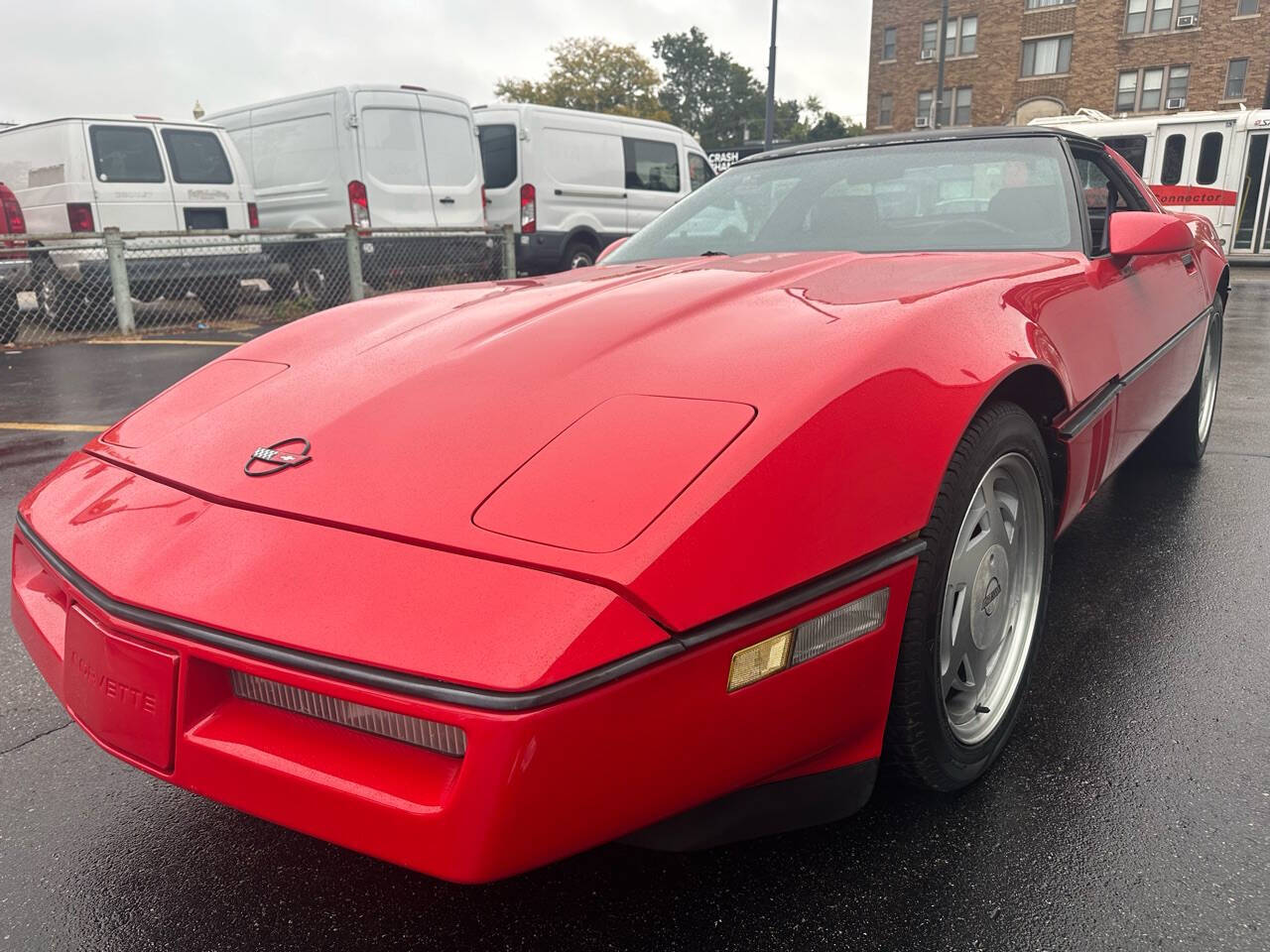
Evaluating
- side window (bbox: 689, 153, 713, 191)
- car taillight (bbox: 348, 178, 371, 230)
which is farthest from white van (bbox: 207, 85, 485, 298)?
side window (bbox: 689, 153, 713, 191)

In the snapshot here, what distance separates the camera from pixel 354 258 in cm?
966

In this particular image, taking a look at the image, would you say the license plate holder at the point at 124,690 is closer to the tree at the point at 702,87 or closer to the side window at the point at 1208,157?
the side window at the point at 1208,157

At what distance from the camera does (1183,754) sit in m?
1.88

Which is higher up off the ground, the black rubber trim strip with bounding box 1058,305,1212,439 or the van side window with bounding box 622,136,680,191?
the van side window with bounding box 622,136,680,191

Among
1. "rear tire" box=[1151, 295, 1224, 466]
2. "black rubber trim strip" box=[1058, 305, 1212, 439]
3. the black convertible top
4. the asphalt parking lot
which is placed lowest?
the asphalt parking lot

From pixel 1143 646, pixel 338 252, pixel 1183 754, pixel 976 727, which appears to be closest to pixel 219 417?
pixel 976 727

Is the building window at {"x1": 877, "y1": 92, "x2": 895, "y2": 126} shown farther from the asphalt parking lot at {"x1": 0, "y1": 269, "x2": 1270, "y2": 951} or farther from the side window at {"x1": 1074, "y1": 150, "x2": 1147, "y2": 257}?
the asphalt parking lot at {"x1": 0, "y1": 269, "x2": 1270, "y2": 951}

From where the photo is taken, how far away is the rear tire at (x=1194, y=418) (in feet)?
12.3

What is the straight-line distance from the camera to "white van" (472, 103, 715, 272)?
36.9 ft

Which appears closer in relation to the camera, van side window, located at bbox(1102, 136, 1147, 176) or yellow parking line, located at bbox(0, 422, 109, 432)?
yellow parking line, located at bbox(0, 422, 109, 432)

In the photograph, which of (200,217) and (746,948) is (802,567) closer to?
(746,948)

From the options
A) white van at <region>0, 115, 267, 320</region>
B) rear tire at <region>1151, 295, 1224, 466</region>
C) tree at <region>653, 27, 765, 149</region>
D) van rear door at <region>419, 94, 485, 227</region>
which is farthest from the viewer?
tree at <region>653, 27, 765, 149</region>

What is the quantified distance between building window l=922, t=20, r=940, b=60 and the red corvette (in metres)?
37.7

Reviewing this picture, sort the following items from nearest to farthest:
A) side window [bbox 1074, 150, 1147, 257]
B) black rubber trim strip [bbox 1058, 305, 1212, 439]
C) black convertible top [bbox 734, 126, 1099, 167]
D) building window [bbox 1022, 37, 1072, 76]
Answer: black rubber trim strip [bbox 1058, 305, 1212, 439] < black convertible top [bbox 734, 126, 1099, 167] < side window [bbox 1074, 150, 1147, 257] < building window [bbox 1022, 37, 1072, 76]
